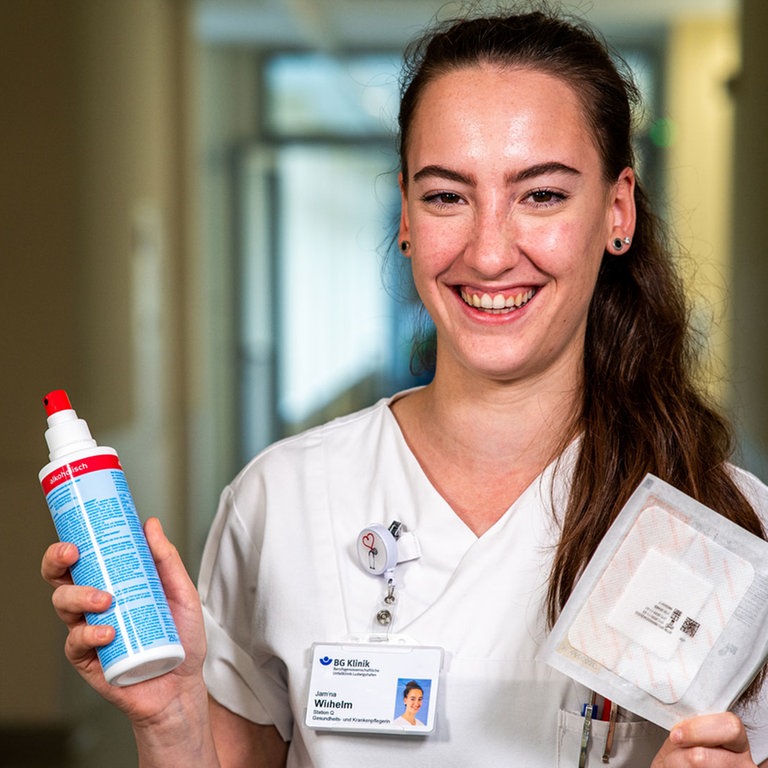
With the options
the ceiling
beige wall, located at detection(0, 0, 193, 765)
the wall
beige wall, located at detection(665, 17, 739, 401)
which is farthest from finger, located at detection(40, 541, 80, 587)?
the ceiling

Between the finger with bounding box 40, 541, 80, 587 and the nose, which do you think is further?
the nose

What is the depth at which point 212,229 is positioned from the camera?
482cm

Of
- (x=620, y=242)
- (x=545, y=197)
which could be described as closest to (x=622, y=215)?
(x=620, y=242)

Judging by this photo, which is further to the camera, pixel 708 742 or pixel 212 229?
pixel 212 229

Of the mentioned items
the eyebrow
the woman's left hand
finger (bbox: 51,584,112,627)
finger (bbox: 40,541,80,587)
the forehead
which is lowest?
the woman's left hand

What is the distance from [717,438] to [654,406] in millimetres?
79

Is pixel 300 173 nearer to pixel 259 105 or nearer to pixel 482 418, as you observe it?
pixel 259 105

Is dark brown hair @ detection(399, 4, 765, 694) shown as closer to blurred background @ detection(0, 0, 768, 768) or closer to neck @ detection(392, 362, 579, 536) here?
neck @ detection(392, 362, 579, 536)

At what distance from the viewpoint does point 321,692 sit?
114 cm

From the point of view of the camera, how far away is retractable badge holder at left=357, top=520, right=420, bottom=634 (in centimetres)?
119

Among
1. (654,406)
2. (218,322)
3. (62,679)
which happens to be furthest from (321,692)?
(218,322)

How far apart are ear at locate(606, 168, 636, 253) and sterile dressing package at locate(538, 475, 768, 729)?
1.24 feet

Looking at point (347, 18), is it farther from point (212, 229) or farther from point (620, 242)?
point (620, 242)

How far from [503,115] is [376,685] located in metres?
0.62
